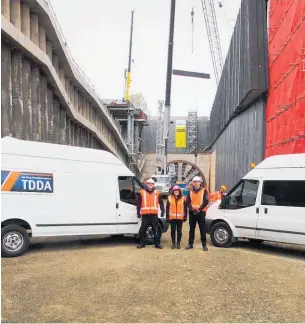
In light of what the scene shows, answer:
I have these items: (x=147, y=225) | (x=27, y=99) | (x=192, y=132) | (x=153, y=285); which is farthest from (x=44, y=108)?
(x=192, y=132)

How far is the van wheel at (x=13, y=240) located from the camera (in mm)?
7719

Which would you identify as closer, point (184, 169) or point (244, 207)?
point (244, 207)

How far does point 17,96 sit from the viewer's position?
12453 mm

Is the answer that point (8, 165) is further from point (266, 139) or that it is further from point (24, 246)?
point (266, 139)

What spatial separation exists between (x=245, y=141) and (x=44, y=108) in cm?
995

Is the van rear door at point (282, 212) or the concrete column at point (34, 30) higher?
the concrete column at point (34, 30)

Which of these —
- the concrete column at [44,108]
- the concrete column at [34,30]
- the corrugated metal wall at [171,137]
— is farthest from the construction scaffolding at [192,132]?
the concrete column at [34,30]

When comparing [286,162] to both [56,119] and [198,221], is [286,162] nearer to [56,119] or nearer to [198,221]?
[198,221]

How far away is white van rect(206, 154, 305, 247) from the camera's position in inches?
314

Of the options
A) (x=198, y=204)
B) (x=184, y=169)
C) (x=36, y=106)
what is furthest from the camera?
(x=184, y=169)

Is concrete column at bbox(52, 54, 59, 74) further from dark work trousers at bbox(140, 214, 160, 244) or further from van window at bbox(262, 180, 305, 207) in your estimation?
van window at bbox(262, 180, 305, 207)

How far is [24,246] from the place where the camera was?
311 inches

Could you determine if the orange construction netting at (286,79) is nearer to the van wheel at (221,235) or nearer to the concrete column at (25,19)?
the van wheel at (221,235)

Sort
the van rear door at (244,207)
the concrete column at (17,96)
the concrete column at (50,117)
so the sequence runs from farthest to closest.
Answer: the concrete column at (50,117) < the concrete column at (17,96) < the van rear door at (244,207)
